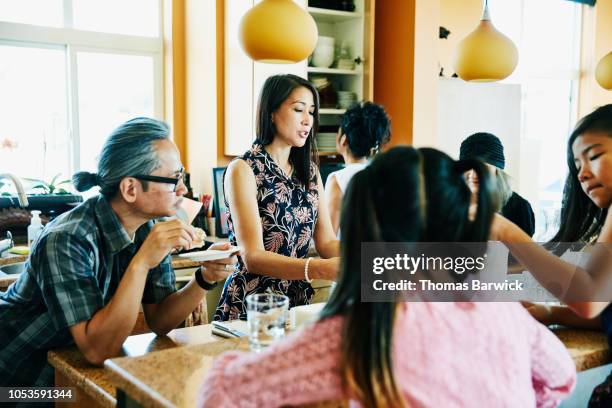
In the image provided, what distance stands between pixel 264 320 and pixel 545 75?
555 centimetres

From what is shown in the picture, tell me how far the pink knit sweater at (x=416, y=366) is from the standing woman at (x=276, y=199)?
42.1 inches

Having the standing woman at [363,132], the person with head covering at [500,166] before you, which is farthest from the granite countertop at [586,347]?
the standing woman at [363,132]

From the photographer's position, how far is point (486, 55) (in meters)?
2.46

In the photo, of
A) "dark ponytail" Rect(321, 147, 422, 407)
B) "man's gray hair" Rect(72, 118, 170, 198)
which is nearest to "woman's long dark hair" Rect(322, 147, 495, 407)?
"dark ponytail" Rect(321, 147, 422, 407)

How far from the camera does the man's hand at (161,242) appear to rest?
162 centimetres

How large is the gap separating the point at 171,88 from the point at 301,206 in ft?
8.36

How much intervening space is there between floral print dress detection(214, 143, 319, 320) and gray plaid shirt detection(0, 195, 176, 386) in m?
0.54

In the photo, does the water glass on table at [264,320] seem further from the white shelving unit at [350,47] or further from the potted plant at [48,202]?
the white shelving unit at [350,47]

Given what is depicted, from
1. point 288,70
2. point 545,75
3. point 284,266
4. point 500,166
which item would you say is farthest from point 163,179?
point 545,75

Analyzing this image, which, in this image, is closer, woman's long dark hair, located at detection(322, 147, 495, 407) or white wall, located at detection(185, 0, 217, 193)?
woman's long dark hair, located at detection(322, 147, 495, 407)

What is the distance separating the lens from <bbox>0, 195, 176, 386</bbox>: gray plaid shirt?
1.54 m

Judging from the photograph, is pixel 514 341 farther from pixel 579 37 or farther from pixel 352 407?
pixel 579 37

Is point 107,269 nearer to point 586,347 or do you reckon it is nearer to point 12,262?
point 586,347

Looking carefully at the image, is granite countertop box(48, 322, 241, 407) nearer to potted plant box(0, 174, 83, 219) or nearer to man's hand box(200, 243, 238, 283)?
man's hand box(200, 243, 238, 283)
